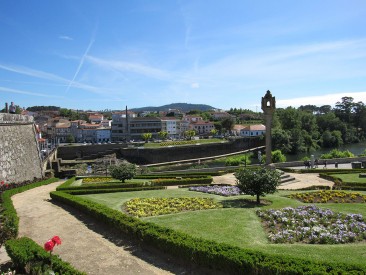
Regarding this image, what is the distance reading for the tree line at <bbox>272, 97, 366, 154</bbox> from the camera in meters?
77.2

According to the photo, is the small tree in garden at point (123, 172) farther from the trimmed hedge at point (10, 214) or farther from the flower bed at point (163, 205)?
the flower bed at point (163, 205)

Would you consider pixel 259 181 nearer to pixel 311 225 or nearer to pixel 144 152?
pixel 311 225

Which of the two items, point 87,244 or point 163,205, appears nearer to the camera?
point 87,244

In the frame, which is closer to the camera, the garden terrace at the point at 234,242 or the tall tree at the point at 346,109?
the garden terrace at the point at 234,242

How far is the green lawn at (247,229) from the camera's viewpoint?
8.83 meters

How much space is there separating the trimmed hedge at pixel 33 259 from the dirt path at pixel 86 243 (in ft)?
4.18

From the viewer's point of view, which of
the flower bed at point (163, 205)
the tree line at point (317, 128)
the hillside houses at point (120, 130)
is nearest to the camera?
the flower bed at point (163, 205)

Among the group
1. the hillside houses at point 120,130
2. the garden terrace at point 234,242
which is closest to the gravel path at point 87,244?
the garden terrace at point 234,242

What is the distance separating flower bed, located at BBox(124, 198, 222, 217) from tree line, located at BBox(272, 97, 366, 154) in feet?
203

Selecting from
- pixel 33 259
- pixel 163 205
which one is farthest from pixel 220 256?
pixel 163 205

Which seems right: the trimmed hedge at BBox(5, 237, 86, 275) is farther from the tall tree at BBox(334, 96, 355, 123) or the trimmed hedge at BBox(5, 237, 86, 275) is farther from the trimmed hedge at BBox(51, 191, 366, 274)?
the tall tree at BBox(334, 96, 355, 123)

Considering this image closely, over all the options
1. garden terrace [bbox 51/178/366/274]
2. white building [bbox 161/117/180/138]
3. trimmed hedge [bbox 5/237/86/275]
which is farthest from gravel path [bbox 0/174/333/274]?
white building [bbox 161/117/180/138]

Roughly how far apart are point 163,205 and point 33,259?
25.4ft

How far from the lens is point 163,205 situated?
50.8 ft
